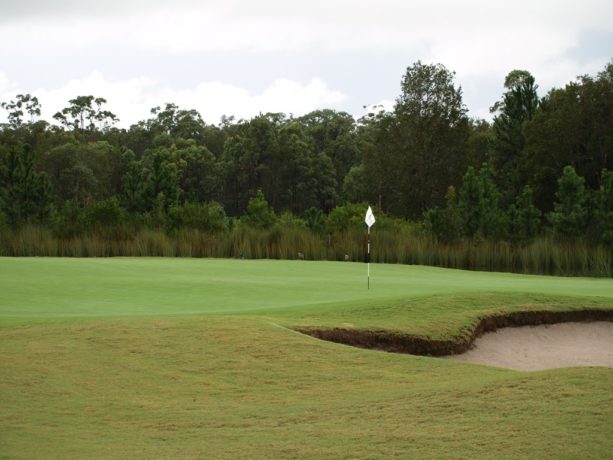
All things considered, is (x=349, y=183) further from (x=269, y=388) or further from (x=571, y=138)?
(x=269, y=388)

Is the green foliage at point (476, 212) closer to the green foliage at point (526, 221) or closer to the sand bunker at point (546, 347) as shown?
the green foliage at point (526, 221)

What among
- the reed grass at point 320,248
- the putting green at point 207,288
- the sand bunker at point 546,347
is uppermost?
the reed grass at point 320,248

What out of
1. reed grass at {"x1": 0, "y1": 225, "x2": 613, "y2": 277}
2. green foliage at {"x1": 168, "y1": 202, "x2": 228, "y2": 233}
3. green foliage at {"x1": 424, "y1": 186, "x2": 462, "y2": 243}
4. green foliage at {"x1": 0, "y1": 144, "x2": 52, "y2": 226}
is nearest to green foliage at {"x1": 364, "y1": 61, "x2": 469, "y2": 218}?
green foliage at {"x1": 424, "y1": 186, "x2": 462, "y2": 243}

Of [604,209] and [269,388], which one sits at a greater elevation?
[604,209]

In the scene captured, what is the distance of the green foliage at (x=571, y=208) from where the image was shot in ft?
102

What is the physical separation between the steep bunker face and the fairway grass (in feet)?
0.55

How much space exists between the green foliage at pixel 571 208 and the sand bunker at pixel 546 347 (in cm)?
2104

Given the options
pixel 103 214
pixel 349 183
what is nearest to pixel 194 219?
pixel 103 214

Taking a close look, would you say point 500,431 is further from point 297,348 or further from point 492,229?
point 492,229

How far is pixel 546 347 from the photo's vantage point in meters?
10.3

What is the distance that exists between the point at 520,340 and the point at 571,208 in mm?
23075

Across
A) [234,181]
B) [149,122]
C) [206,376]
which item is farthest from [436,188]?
[149,122]

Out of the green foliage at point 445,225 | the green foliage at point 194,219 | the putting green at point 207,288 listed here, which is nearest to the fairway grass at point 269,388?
the putting green at point 207,288

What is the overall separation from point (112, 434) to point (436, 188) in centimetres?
5536
